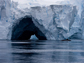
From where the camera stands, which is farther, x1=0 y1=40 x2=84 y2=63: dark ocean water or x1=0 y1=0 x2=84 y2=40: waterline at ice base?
x1=0 y1=0 x2=84 y2=40: waterline at ice base

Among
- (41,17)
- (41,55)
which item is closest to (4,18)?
(41,17)

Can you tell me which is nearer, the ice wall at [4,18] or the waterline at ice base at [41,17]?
the waterline at ice base at [41,17]

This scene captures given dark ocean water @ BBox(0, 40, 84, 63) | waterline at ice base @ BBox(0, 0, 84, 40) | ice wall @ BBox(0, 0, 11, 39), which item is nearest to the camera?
dark ocean water @ BBox(0, 40, 84, 63)

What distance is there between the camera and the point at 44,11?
32.8 metres

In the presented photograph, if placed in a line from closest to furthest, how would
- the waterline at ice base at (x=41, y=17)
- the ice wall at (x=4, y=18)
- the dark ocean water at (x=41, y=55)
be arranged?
the dark ocean water at (x=41, y=55)
the waterline at ice base at (x=41, y=17)
the ice wall at (x=4, y=18)

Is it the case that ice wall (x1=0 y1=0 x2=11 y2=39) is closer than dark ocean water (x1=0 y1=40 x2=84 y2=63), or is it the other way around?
dark ocean water (x1=0 y1=40 x2=84 y2=63)

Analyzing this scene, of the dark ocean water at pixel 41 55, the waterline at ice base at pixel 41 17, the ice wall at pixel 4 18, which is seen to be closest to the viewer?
the dark ocean water at pixel 41 55

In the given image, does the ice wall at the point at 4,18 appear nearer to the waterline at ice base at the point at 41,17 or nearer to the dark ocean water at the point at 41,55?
the waterline at ice base at the point at 41,17

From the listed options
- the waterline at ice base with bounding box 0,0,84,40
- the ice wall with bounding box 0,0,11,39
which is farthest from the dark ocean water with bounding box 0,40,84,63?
the ice wall with bounding box 0,0,11,39

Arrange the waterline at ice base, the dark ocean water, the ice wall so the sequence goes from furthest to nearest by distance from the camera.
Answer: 1. the ice wall
2. the waterline at ice base
3. the dark ocean water

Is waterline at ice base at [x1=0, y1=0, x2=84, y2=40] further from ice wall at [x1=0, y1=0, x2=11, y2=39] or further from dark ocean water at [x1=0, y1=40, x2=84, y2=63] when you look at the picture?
dark ocean water at [x1=0, y1=40, x2=84, y2=63]

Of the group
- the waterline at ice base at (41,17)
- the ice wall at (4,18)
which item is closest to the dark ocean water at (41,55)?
the waterline at ice base at (41,17)

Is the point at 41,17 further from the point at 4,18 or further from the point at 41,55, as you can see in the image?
the point at 41,55

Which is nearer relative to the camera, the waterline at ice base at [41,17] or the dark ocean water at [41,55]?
the dark ocean water at [41,55]
